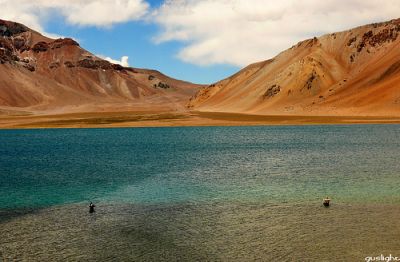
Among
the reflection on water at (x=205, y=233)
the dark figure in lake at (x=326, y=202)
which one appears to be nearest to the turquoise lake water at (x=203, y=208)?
the reflection on water at (x=205, y=233)

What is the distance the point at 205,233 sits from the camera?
26719 mm

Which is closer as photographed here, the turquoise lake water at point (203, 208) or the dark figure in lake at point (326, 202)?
the turquoise lake water at point (203, 208)

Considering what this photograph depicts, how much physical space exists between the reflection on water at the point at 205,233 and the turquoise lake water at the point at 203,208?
6 centimetres

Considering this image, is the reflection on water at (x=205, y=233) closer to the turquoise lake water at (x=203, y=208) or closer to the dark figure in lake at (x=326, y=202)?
the turquoise lake water at (x=203, y=208)

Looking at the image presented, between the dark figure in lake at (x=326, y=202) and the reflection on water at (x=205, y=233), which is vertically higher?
the dark figure in lake at (x=326, y=202)

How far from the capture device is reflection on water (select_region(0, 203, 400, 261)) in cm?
2350

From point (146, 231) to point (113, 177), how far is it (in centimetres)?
2047

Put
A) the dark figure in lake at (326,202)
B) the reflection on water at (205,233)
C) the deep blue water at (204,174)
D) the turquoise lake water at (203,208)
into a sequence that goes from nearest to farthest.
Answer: the reflection on water at (205,233) < the turquoise lake water at (203,208) < the dark figure in lake at (326,202) < the deep blue water at (204,174)

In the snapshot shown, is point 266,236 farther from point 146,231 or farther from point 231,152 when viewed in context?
point 231,152

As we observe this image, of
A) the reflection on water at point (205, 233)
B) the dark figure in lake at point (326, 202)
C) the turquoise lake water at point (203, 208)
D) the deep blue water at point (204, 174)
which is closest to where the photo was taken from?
the reflection on water at point (205, 233)

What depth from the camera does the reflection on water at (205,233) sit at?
77.1 feet

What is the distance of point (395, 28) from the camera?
197875 mm

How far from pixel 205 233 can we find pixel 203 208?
5.67 meters

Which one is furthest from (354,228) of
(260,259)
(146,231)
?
(146,231)
